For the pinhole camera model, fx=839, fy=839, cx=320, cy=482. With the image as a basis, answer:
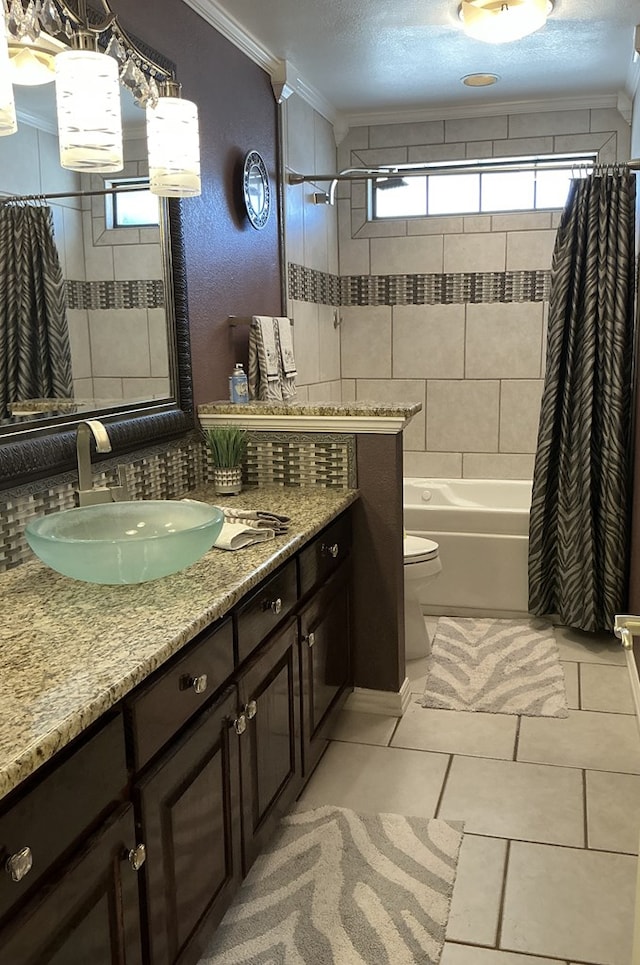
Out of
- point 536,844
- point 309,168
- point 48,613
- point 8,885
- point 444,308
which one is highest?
point 309,168

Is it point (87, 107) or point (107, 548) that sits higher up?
point (87, 107)

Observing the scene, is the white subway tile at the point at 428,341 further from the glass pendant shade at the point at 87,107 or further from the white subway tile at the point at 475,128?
the glass pendant shade at the point at 87,107

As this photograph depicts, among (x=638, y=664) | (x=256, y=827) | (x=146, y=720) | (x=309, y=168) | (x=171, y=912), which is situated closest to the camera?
(x=146, y=720)

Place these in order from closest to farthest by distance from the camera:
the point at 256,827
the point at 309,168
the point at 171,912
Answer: the point at 171,912
the point at 256,827
the point at 309,168

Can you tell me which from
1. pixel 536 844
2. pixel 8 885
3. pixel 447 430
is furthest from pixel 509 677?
pixel 8 885

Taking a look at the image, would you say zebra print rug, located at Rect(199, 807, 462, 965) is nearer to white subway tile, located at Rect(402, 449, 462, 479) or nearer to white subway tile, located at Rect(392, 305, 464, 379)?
white subway tile, located at Rect(402, 449, 462, 479)

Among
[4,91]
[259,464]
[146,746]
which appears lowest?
[146,746]

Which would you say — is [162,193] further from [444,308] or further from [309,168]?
[444,308]

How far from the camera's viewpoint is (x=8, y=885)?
42.6 inches

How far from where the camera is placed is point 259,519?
2.31 meters

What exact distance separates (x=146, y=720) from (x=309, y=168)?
10.9 feet

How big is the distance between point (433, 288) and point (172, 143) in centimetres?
267

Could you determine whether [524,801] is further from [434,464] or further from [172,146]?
[434,464]

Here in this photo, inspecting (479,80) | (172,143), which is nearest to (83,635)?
(172,143)
